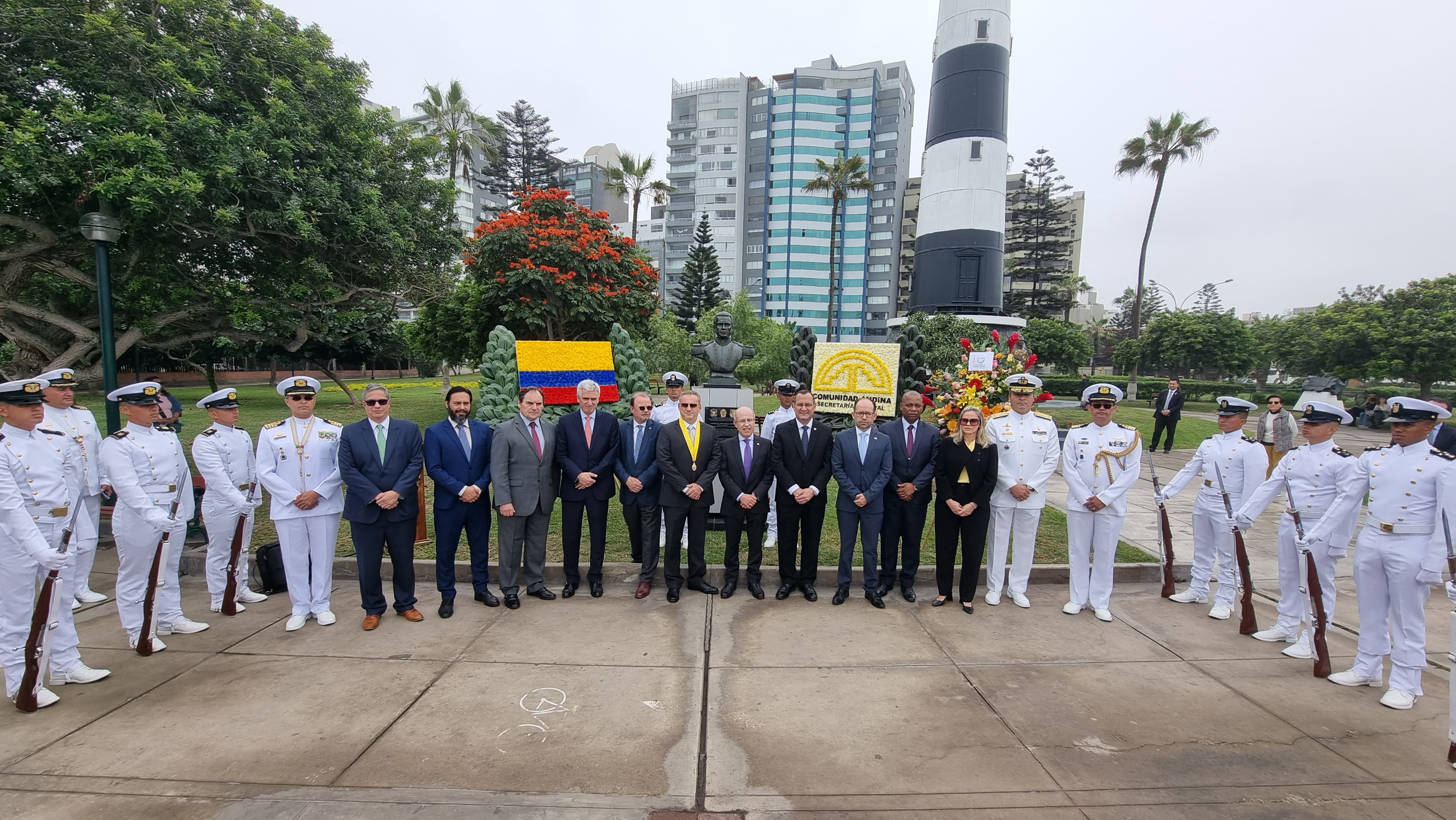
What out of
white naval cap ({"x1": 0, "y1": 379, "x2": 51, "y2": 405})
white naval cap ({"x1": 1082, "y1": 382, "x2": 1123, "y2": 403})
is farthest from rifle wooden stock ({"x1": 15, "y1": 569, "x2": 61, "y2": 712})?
white naval cap ({"x1": 1082, "y1": 382, "x2": 1123, "y2": 403})

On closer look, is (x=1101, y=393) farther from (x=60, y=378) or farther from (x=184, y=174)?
(x=184, y=174)

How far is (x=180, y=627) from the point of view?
4.60m

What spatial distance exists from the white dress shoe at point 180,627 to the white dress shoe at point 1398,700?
26.6 ft

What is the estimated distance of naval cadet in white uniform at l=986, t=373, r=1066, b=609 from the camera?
539cm

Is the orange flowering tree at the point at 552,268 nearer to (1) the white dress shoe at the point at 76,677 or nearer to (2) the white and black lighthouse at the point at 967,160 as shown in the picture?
(1) the white dress shoe at the point at 76,677

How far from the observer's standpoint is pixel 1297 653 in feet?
14.6

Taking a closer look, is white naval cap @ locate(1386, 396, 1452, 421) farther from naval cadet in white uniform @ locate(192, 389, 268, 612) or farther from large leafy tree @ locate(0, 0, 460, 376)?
large leafy tree @ locate(0, 0, 460, 376)

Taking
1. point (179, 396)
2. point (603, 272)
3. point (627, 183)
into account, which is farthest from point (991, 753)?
point (627, 183)

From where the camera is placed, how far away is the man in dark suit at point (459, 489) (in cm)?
499

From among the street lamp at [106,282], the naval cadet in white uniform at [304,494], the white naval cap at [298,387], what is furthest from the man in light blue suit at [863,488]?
the street lamp at [106,282]

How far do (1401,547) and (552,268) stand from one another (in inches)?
522

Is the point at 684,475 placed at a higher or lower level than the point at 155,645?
higher

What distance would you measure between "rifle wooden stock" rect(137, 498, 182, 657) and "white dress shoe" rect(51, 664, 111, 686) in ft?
1.20

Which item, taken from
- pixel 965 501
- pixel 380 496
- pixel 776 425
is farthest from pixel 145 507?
pixel 965 501
